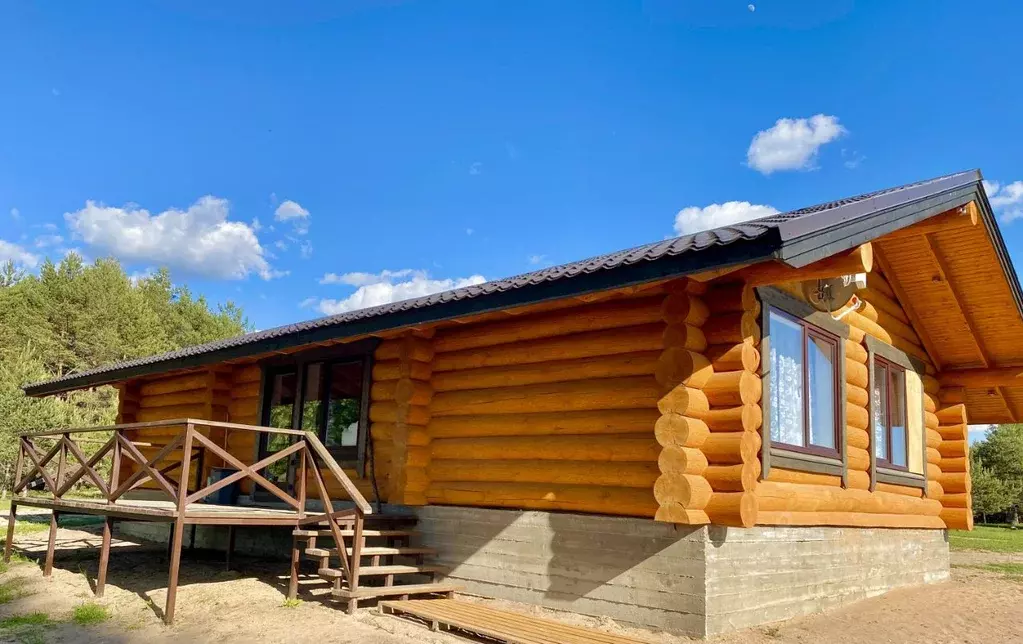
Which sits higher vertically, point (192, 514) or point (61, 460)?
point (61, 460)

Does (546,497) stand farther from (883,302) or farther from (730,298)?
(883,302)

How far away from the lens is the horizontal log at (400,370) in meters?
8.69

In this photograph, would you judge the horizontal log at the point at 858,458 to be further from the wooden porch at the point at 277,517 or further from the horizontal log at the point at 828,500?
the wooden porch at the point at 277,517

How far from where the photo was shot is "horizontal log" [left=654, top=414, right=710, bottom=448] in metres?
6.11

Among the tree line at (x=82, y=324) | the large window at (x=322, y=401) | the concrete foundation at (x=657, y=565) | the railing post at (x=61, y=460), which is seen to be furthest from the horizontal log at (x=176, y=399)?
the tree line at (x=82, y=324)

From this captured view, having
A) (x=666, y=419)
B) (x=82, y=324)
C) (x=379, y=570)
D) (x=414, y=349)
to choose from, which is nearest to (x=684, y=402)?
(x=666, y=419)

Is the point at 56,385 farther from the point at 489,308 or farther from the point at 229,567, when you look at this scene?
the point at 489,308

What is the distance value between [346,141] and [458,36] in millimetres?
26538

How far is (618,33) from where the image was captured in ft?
66.1

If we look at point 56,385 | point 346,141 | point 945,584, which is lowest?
point 945,584

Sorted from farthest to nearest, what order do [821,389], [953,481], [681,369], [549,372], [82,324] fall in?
[82,324] < [953,481] < [821,389] < [549,372] < [681,369]

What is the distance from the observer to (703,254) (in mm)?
5316

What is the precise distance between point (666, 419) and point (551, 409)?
→ 1.56 meters

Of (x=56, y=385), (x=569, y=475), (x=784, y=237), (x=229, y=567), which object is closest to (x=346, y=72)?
(x=56, y=385)
